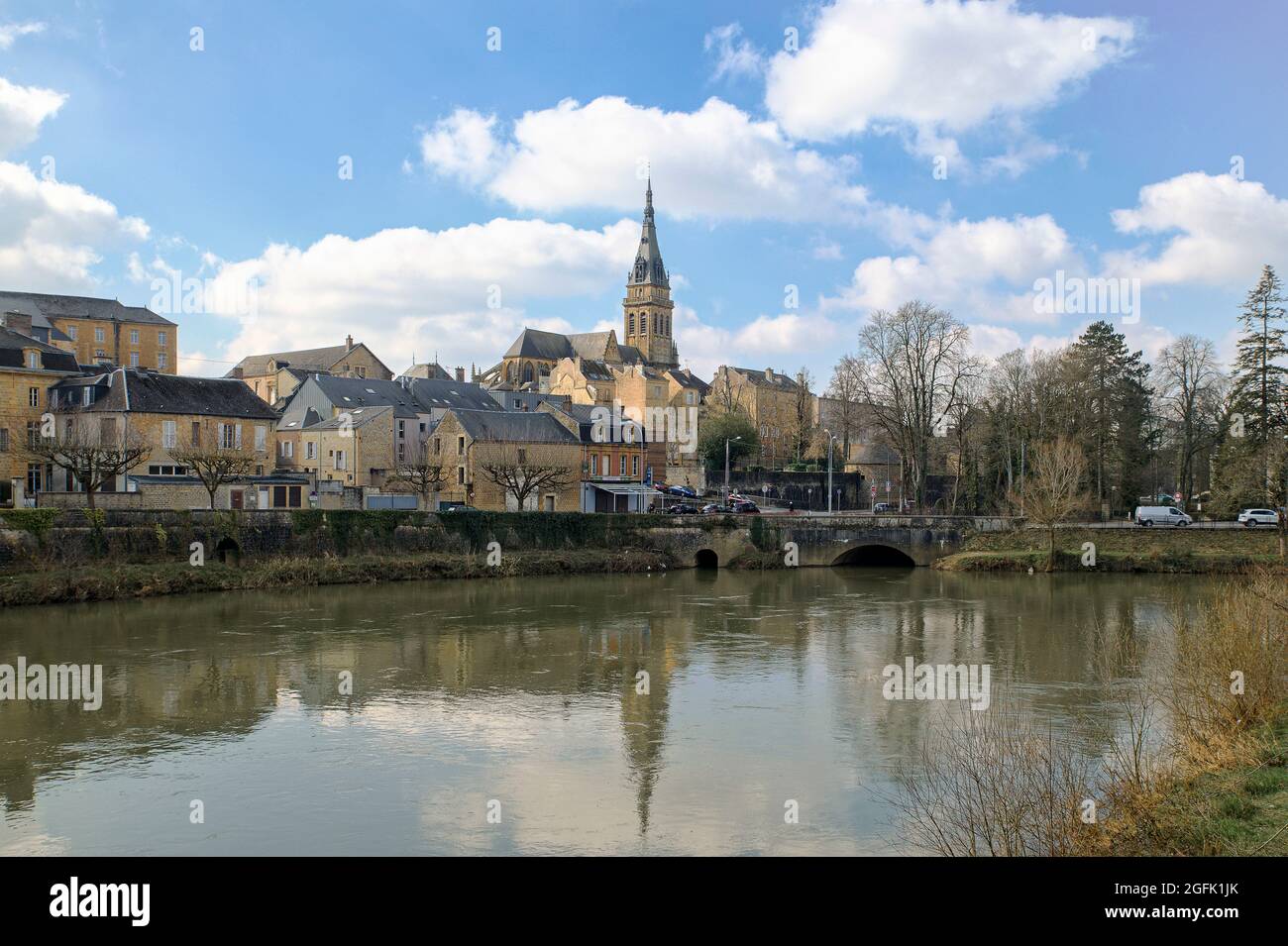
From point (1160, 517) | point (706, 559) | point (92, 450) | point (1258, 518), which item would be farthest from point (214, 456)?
point (1258, 518)

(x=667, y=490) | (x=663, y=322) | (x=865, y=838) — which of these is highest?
(x=663, y=322)

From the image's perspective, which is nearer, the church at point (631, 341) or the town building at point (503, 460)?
the town building at point (503, 460)

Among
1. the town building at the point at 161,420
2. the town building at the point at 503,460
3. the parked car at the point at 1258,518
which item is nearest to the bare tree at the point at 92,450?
the town building at the point at 161,420

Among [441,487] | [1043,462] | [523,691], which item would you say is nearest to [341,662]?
[523,691]

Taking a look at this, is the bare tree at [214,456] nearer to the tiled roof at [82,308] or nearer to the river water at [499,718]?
the river water at [499,718]

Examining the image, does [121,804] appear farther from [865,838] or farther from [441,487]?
[441,487]

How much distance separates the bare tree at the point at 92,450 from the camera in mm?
41125

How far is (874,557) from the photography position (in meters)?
56.1

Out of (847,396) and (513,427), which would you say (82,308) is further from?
(847,396)

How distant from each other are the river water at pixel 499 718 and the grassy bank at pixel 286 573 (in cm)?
122

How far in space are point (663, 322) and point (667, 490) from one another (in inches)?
2627

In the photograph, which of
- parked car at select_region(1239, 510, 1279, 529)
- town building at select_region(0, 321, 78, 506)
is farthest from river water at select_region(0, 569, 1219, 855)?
parked car at select_region(1239, 510, 1279, 529)

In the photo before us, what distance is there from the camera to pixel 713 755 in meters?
17.4

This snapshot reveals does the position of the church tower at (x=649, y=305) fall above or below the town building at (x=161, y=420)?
above
